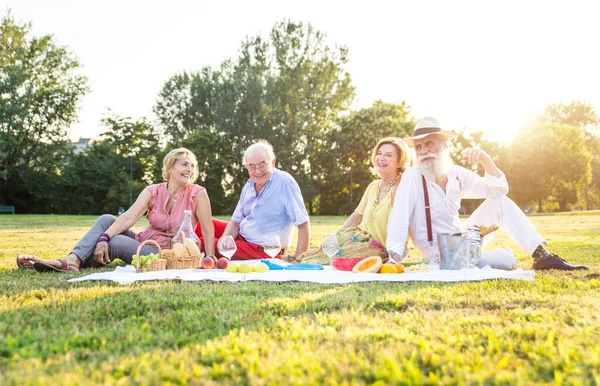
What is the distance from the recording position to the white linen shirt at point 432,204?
5824mm

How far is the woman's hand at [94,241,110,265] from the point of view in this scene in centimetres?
605

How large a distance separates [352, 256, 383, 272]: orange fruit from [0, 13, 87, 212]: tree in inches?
1391

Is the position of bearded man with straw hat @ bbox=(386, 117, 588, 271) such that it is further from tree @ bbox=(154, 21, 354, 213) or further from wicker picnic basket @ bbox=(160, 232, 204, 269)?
tree @ bbox=(154, 21, 354, 213)

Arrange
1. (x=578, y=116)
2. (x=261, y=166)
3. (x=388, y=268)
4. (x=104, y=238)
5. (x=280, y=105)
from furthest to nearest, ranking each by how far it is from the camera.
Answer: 1. (x=578, y=116)
2. (x=280, y=105)
3. (x=261, y=166)
4. (x=104, y=238)
5. (x=388, y=268)

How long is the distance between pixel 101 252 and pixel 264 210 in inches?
86.1

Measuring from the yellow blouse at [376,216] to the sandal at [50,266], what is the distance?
3.47 meters

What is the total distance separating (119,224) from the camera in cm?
622

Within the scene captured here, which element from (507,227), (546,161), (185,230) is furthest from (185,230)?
(546,161)

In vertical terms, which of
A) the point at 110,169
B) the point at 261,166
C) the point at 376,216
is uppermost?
the point at 110,169

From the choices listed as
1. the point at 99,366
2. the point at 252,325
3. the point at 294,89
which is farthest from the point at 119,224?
the point at 294,89

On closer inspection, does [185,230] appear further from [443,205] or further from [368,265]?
[443,205]

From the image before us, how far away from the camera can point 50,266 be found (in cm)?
554

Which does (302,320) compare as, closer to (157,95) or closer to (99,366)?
(99,366)

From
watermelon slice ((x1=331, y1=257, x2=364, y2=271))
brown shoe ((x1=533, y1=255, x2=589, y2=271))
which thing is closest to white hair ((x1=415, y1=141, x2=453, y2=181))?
watermelon slice ((x1=331, y1=257, x2=364, y2=271))
